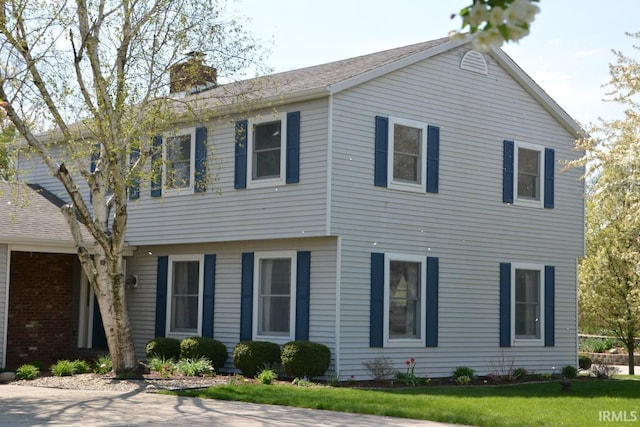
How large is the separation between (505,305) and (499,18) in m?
17.2

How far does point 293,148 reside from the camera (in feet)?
59.0

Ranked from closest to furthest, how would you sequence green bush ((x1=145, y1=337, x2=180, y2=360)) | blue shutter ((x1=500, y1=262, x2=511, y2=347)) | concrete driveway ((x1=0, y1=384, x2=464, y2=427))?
concrete driveway ((x1=0, y1=384, x2=464, y2=427))
green bush ((x1=145, y1=337, x2=180, y2=360))
blue shutter ((x1=500, y1=262, x2=511, y2=347))

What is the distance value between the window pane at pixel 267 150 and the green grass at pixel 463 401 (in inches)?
196

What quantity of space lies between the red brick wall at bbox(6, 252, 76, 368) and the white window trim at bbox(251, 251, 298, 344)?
17.7ft

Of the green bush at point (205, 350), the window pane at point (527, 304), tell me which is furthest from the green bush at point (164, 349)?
the window pane at point (527, 304)

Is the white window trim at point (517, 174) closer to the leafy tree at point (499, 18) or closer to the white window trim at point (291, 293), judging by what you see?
the white window trim at point (291, 293)

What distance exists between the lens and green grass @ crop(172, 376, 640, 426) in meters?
12.1

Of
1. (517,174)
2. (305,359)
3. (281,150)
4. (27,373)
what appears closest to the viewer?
(305,359)

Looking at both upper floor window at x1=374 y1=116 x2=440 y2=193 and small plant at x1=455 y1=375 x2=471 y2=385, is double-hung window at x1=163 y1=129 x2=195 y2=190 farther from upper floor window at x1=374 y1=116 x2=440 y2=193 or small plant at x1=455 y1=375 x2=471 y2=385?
small plant at x1=455 y1=375 x2=471 y2=385

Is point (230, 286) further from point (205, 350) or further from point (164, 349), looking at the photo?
point (164, 349)

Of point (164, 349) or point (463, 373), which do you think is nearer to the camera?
point (463, 373)

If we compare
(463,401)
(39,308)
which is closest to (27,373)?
(39,308)

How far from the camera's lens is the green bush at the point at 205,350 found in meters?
18.5

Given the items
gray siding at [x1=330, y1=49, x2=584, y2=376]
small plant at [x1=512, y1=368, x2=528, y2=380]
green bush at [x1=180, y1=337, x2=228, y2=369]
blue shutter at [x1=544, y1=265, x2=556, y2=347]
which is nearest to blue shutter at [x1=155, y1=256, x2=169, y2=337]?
green bush at [x1=180, y1=337, x2=228, y2=369]
